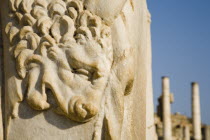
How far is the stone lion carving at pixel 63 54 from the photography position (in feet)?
7.33

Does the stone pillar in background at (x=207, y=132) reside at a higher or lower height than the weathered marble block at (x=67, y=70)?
higher

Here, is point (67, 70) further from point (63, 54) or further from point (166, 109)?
point (166, 109)

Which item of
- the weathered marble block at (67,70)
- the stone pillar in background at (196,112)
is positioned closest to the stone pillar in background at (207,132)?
the stone pillar in background at (196,112)

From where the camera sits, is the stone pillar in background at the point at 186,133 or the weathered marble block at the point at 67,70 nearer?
the weathered marble block at the point at 67,70

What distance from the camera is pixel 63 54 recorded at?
2301mm

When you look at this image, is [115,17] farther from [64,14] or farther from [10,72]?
[10,72]

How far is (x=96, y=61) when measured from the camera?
2.25 m

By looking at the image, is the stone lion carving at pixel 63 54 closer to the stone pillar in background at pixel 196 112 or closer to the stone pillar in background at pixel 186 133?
the stone pillar in background at pixel 196 112

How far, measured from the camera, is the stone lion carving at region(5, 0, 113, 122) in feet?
7.33

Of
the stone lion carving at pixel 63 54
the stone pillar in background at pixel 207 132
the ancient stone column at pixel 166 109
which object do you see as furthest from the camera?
the stone pillar in background at pixel 207 132

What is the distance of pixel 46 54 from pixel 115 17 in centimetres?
44

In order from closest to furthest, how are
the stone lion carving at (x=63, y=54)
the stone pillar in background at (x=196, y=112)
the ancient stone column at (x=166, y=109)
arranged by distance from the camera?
1. the stone lion carving at (x=63, y=54)
2. the ancient stone column at (x=166, y=109)
3. the stone pillar in background at (x=196, y=112)

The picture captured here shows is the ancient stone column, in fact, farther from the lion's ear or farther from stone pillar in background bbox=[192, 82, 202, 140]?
the lion's ear

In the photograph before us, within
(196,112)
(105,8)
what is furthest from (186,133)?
(105,8)
